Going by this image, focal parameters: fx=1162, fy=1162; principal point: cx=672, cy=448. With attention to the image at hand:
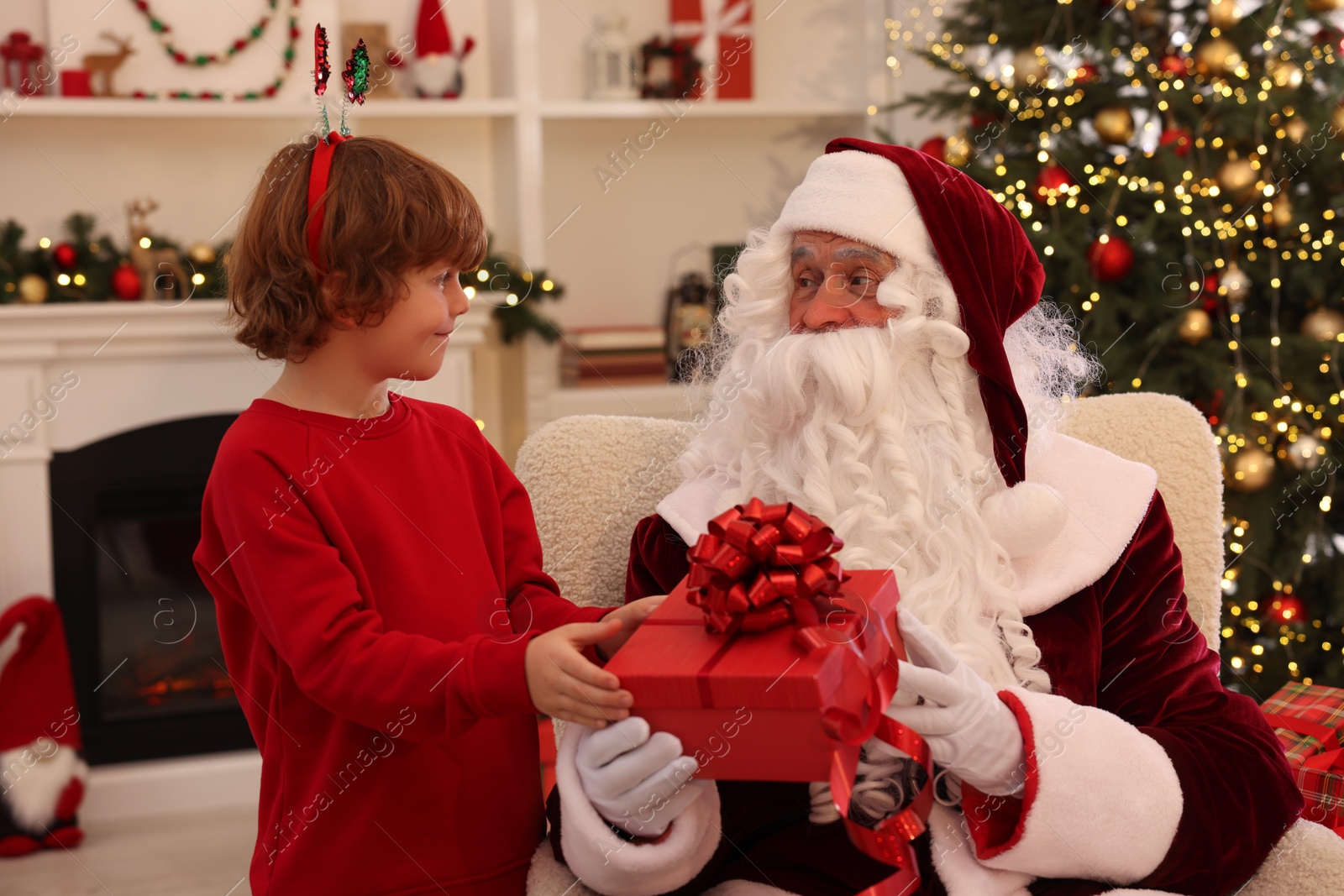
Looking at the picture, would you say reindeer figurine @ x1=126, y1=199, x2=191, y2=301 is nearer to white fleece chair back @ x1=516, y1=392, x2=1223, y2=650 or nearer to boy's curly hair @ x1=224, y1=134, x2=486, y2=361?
white fleece chair back @ x1=516, y1=392, x2=1223, y2=650

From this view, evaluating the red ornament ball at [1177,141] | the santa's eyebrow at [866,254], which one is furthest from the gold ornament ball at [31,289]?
the red ornament ball at [1177,141]

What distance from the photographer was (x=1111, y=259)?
298cm

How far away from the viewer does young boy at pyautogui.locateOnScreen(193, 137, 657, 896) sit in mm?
1219

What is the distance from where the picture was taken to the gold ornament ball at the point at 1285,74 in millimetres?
2922

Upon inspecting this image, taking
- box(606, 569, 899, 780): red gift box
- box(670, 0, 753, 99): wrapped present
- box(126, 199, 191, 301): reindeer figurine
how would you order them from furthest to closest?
box(670, 0, 753, 99): wrapped present
box(126, 199, 191, 301): reindeer figurine
box(606, 569, 899, 780): red gift box

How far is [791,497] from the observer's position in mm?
1577

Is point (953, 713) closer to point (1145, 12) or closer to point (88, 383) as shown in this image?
point (1145, 12)

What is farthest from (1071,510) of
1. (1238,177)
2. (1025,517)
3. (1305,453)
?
(1238,177)

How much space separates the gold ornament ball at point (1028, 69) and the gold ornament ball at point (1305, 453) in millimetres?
1150

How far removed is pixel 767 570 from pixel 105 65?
313 cm

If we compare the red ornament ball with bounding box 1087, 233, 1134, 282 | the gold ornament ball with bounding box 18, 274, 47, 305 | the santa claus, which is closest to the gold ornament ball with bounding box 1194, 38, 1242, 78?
the red ornament ball with bounding box 1087, 233, 1134, 282

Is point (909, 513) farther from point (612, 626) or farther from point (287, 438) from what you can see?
point (287, 438)

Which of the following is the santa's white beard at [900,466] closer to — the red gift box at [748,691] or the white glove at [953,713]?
the white glove at [953,713]

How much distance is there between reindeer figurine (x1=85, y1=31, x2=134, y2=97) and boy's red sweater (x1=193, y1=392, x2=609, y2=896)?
2.51m
